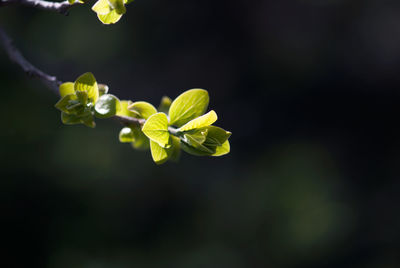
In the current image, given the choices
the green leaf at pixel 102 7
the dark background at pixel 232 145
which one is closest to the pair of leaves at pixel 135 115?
the green leaf at pixel 102 7

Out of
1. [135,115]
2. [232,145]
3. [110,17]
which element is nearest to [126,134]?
[135,115]

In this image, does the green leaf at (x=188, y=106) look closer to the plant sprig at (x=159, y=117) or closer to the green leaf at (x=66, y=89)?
the plant sprig at (x=159, y=117)

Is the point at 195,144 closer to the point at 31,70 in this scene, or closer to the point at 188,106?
the point at 188,106

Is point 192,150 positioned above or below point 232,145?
below

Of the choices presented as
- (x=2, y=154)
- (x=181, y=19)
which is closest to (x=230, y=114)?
(x=181, y=19)

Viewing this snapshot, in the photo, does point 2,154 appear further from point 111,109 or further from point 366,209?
point 366,209

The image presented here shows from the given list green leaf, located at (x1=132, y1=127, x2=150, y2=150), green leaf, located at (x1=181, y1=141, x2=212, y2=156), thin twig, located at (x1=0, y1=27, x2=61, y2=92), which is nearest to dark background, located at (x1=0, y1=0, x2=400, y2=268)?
thin twig, located at (x1=0, y1=27, x2=61, y2=92)

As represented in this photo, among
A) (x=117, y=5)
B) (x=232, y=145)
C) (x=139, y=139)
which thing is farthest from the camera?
(x=232, y=145)
